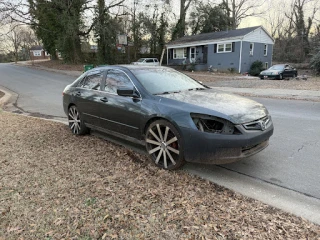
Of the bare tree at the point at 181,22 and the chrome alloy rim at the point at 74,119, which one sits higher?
the bare tree at the point at 181,22

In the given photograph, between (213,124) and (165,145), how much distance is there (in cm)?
81

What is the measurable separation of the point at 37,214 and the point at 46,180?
2.62 feet

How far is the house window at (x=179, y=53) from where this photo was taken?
33594mm

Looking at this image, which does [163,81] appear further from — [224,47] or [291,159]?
[224,47]

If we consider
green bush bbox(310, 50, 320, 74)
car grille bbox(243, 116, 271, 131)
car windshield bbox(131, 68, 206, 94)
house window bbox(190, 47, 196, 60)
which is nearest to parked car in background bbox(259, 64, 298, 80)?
green bush bbox(310, 50, 320, 74)

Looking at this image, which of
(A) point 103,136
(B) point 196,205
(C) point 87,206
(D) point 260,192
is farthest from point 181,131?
(A) point 103,136

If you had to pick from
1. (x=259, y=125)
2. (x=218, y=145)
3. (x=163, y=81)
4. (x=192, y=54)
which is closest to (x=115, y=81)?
(x=163, y=81)

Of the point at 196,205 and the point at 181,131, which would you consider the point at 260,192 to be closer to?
the point at 196,205

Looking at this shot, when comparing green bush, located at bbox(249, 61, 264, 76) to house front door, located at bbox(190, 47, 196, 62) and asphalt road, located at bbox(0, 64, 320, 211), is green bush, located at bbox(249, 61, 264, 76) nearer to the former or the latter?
house front door, located at bbox(190, 47, 196, 62)

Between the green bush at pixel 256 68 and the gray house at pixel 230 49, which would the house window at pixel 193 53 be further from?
the green bush at pixel 256 68

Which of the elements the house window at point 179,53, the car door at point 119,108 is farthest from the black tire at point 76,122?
the house window at point 179,53

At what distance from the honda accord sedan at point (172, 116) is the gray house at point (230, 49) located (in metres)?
24.3

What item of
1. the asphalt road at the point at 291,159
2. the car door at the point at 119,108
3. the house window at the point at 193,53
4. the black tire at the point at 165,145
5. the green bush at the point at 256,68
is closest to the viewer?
the asphalt road at the point at 291,159

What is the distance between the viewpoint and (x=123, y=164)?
4145 millimetres
